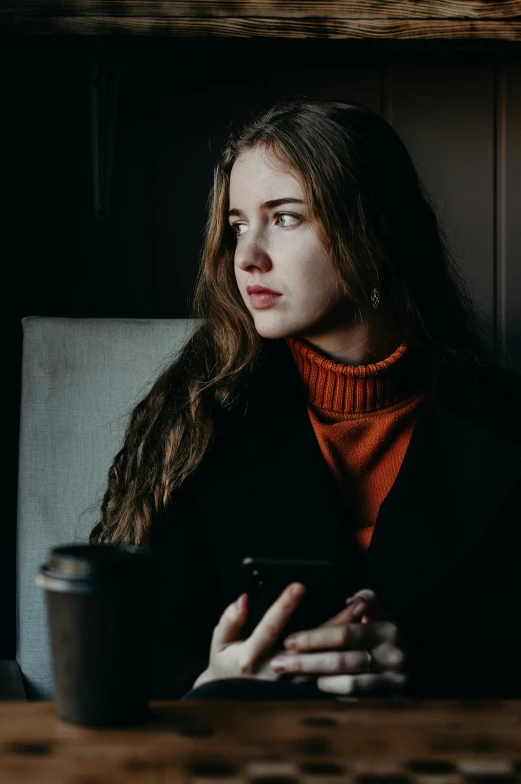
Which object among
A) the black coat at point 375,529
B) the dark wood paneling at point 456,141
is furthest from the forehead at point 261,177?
the dark wood paneling at point 456,141

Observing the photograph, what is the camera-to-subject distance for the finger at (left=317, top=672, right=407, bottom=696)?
964 mm

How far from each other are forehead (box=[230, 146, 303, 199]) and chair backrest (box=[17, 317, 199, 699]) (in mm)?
303

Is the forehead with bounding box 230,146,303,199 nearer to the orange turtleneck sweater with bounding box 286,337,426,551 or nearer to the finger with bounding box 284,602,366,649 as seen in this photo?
the orange turtleneck sweater with bounding box 286,337,426,551

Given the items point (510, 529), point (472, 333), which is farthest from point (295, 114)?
point (510, 529)

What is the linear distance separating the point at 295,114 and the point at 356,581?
0.65 metres

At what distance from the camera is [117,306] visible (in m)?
1.77

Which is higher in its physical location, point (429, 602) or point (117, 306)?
point (117, 306)

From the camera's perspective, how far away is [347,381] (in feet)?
4.49

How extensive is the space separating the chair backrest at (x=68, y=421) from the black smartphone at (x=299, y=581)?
1.29ft

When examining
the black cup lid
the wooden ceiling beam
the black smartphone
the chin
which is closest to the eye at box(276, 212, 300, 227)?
the chin

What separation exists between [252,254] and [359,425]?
11.2 inches

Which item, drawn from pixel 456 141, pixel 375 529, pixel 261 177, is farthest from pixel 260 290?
pixel 456 141

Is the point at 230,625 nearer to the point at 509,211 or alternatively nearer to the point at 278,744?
the point at 278,744

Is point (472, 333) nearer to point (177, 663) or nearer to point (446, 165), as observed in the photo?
point (446, 165)
